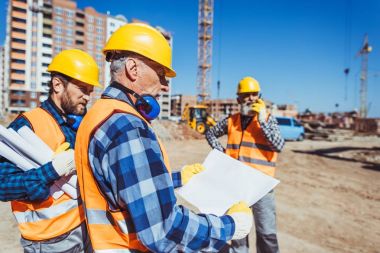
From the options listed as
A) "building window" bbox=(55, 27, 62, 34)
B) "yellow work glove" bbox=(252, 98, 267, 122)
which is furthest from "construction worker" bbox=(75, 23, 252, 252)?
"building window" bbox=(55, 27, 62, 34)

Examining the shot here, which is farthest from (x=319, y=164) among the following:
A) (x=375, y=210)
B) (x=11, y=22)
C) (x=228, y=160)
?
(x=11, y=22)

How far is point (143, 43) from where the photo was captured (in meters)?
1.34

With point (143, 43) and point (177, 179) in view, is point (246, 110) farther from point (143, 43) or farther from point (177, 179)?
point (143, 43)

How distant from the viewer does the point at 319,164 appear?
1224 cm

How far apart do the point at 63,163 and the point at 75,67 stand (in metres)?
0.93

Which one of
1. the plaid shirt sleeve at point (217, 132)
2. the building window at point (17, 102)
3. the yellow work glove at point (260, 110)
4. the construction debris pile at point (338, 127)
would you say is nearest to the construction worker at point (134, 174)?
the yellow work glove at point (260, 110)

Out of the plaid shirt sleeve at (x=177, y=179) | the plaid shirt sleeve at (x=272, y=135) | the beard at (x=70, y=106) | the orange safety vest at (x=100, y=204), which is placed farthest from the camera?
the plaid shirt sleeve at (x=272, y=135)

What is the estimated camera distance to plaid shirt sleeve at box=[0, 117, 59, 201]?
5.28 ft

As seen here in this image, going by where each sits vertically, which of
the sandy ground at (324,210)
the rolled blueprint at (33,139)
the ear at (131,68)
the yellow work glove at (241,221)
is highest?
the ear at (131,68)

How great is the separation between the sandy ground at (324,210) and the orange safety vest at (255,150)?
5.37 feet

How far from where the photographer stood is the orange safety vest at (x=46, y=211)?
1.80m

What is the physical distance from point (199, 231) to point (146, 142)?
44 cm

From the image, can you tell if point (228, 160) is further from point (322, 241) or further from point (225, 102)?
point (225, 102)

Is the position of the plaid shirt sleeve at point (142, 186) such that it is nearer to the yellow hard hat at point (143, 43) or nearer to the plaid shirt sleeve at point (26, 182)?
the yellow hard hat at point (143, 43)
